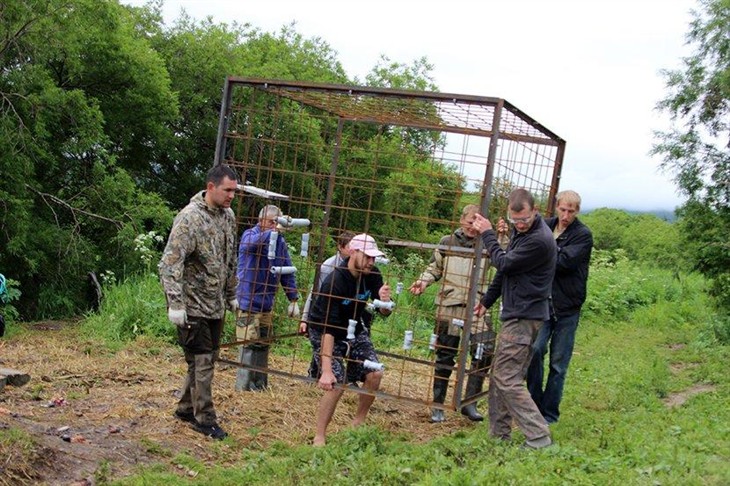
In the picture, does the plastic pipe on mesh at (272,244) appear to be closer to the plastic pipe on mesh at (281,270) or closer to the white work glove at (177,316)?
the plastic pipe on mesh at (281,270)

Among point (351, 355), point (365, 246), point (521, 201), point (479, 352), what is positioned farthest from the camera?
point (479, 352)

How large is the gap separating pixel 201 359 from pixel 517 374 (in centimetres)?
226

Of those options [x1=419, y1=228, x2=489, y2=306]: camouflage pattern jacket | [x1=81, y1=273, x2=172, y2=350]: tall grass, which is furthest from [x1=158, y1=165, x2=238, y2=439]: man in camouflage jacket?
[x1=81, y1=273, x2=172, y2=350]: tall grass

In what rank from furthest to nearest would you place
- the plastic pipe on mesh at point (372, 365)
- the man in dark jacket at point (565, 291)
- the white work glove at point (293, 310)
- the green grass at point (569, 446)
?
the white work glove at point (293, 310)
the man in dark jacket at point (565, 291)
the plastic pipe on mesh at point (372, 365)
the green grass at point (569, 446)

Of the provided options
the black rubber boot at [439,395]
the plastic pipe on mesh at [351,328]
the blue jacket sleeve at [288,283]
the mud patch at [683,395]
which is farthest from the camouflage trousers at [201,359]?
the mud patch at [683,395]

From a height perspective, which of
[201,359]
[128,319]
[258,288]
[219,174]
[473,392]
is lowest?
[128,319]

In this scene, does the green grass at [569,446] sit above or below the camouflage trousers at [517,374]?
below

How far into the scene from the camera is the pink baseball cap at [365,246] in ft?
20.0

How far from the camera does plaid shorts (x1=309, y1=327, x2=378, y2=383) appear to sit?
6285 mm

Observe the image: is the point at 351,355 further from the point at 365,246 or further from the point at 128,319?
the point at 128,319

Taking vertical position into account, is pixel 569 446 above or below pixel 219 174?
below

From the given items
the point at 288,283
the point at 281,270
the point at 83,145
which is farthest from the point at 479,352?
the point at 83,145

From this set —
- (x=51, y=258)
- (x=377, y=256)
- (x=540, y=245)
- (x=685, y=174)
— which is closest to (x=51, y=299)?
(x=51, y=258)

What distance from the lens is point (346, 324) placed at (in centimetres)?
630
